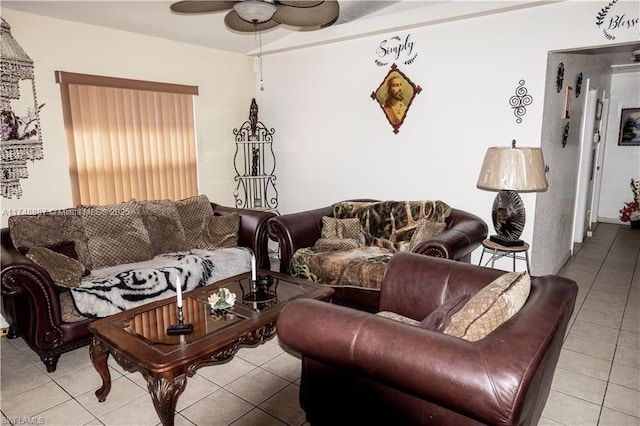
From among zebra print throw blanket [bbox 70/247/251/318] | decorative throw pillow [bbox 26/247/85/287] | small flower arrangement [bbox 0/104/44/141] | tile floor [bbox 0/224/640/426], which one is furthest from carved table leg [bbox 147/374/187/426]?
small flower arrangement [bbox 0/104/44/141]

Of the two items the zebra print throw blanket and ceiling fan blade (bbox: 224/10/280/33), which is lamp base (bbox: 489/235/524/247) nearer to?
the zebra print throw blanket

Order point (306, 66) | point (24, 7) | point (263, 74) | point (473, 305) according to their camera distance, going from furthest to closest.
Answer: point (263, 74) < point (306, 66) < point (24, 7) < point (473, 305)

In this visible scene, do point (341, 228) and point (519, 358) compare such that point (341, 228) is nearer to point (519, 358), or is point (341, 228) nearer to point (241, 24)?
point (241, 24)

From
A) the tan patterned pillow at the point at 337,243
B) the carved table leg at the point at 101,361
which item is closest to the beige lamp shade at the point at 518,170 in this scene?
the tan patterned pillow at the point at 337,243

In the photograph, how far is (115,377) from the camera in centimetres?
255

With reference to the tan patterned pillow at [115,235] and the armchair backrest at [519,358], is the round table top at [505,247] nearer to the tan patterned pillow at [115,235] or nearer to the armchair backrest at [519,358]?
the armchair backrest at [519,358]

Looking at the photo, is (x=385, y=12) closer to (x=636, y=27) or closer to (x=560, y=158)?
(x=636, y=27)

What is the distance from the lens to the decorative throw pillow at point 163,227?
11.8 feet

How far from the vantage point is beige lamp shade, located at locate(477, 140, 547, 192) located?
2.92m

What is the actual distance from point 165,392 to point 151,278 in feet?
4.63

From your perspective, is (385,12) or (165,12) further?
(385,12)

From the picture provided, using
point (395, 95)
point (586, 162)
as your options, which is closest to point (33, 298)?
point (395, 95)

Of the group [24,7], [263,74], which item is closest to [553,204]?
[263,74]

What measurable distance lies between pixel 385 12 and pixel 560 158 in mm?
2202
